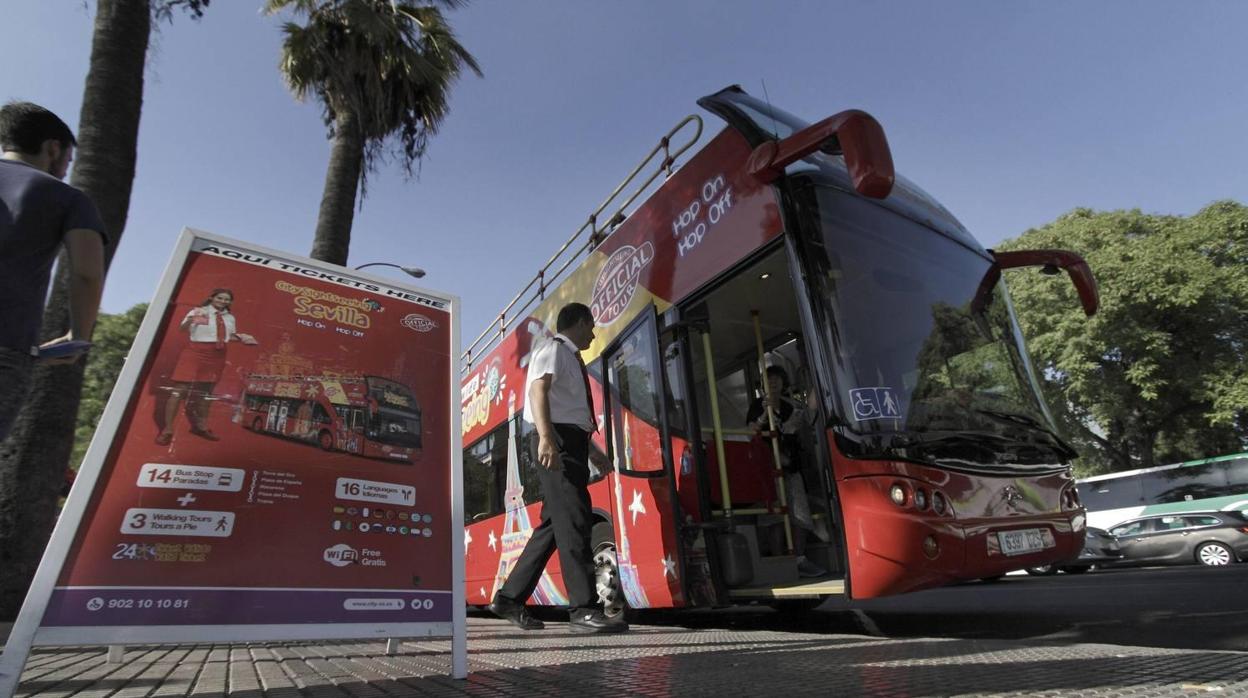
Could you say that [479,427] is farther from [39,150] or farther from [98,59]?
[39,150]

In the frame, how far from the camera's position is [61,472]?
554cm

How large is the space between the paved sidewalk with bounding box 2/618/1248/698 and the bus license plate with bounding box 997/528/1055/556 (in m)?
0.66

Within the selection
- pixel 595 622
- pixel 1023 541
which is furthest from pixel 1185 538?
pixel 595 622

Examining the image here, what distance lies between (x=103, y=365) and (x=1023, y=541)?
113 feet

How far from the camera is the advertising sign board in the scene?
2254 millimetres

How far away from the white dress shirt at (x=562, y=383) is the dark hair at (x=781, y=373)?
2.18 meters

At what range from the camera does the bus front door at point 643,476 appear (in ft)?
14.9

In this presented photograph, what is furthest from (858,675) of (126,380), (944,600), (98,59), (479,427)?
(98,59)

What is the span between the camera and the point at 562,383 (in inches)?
173

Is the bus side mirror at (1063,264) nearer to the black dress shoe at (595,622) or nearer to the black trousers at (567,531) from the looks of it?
the black trousers at (567,531)

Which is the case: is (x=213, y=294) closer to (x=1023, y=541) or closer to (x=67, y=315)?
(x=67, y=315)

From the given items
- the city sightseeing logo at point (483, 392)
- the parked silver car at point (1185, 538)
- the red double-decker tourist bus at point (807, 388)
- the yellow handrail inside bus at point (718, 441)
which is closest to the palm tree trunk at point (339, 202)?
the city sightseeing logo at point (483, 392)

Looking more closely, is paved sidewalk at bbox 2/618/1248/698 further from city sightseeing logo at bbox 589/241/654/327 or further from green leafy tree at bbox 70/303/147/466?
green leafy tree at bbox 70/303/147/466

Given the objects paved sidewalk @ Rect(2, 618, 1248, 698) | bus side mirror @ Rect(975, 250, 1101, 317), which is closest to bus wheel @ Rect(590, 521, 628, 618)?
paved sidewalk @ Rect(2, 618, 1248, 698)
